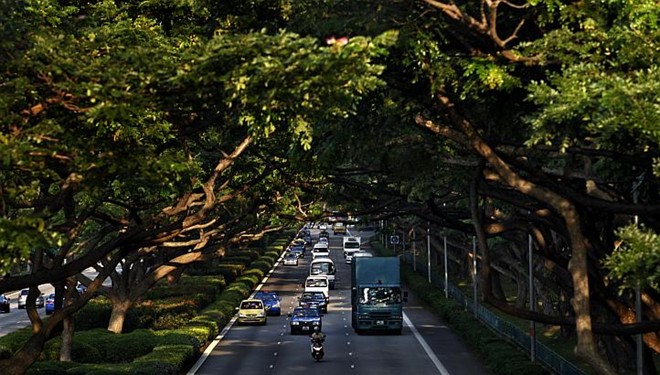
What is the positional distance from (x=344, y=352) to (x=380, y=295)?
24.2 feet

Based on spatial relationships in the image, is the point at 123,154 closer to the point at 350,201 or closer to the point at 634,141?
the point at 634,141

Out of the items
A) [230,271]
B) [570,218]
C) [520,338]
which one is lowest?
[520,338]

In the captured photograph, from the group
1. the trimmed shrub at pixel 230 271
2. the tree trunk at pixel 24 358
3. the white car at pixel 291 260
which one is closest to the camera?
the tree trunk at pixel 24 358

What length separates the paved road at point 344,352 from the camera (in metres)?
44.3

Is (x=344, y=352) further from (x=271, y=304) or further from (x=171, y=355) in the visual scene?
(x=271, y=304)

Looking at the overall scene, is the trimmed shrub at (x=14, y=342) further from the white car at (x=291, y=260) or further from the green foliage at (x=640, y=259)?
the white car at (x=291, y=260)

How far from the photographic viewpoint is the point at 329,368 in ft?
146

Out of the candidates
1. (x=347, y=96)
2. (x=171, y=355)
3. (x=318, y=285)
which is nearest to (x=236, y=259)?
(x=318, y=285)

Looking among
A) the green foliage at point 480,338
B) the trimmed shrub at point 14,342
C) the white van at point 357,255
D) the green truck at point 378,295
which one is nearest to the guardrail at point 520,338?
the green foliage at point 480,338

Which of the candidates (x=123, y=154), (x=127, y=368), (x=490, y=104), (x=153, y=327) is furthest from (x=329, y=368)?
(x=123, y=154)

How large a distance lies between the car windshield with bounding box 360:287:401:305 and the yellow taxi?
317 inches

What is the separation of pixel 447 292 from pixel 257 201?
115ft

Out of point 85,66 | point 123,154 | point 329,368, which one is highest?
point 85,66

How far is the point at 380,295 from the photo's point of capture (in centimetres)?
5738
